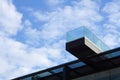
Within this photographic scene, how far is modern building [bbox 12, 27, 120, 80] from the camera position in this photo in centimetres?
3184

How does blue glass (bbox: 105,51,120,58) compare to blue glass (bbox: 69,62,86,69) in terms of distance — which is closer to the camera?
blue glass (bbox: 105,51,120,58)

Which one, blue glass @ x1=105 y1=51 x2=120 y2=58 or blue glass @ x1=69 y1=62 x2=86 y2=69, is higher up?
blue glass @ x1=105 y1=51 x2=120 y2=58

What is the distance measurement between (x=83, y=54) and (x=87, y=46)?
1.53m

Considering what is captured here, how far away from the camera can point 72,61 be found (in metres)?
34.3

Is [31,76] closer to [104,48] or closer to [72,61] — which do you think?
[72,61]

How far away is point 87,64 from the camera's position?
34.0 metres

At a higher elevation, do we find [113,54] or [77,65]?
[113,54]

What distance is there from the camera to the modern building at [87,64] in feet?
104

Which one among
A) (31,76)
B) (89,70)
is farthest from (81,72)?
(31,76)

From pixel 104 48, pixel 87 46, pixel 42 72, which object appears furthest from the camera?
pixel 42 72

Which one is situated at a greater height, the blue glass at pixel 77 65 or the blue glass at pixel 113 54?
the blue glass at pixel 113 54

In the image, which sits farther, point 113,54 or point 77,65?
point 77,65

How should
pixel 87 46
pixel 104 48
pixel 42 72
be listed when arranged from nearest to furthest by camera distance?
pixel 87 46 < pixel 104 48 < pixel 42 72

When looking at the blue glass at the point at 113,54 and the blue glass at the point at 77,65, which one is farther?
the blue glass at the point at 77,65
